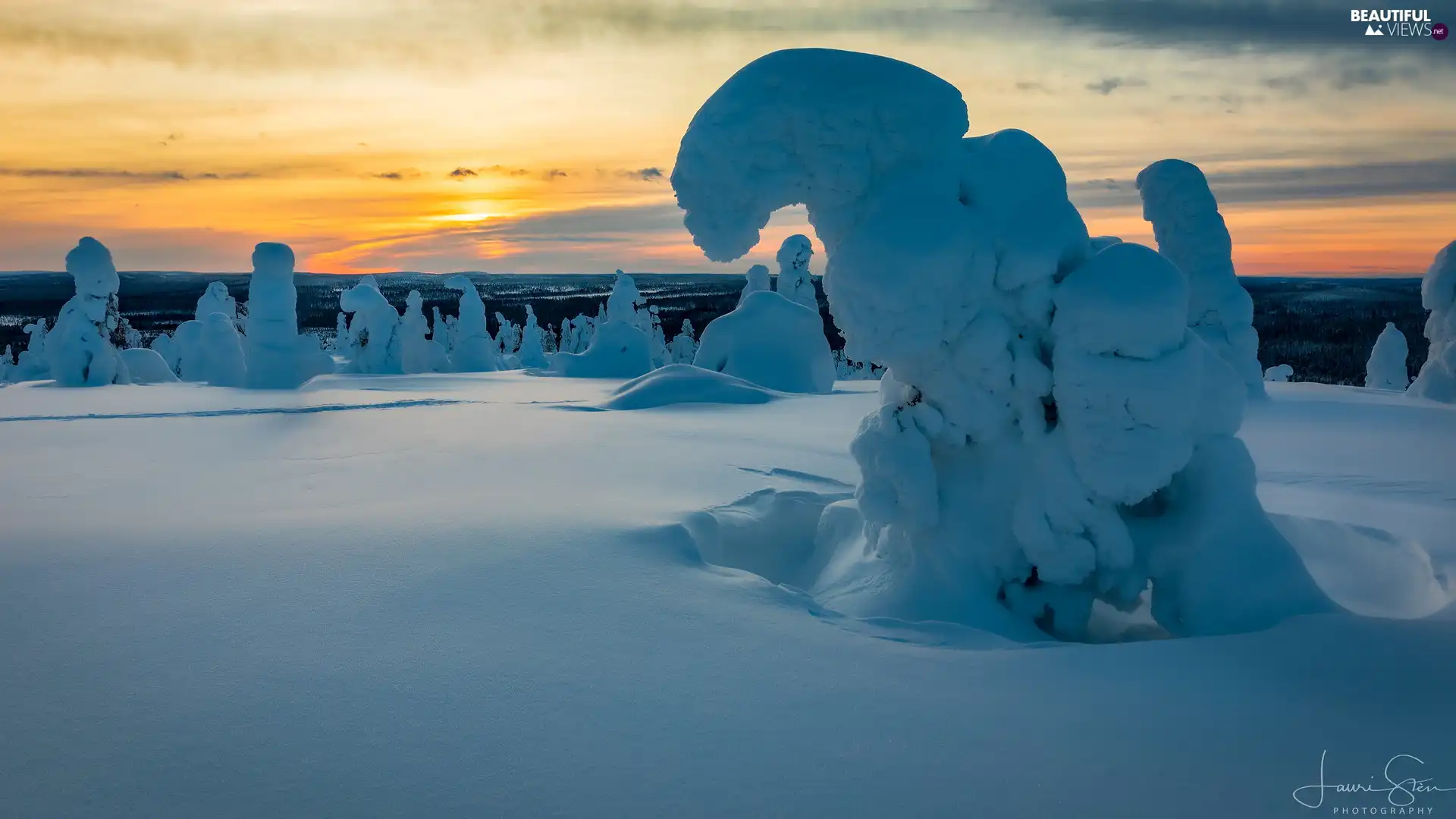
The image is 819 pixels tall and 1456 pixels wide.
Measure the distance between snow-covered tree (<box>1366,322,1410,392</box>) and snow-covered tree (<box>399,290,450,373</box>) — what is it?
31.0 metres

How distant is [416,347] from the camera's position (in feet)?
100

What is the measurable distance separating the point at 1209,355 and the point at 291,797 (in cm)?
524

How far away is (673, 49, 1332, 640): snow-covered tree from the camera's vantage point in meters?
4.80

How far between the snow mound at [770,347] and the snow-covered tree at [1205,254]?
7.78 m

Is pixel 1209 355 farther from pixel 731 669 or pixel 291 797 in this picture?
pixel 291 797

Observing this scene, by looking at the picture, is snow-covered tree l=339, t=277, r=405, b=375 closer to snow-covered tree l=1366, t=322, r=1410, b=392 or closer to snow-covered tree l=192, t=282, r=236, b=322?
snow-covered tree l=192, t=282, r=236, b=322

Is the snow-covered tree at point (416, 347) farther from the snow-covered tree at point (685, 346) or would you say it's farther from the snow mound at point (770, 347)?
the snow-covered tree at point (685, 346)

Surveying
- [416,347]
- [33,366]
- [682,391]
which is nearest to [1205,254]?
[682,391]

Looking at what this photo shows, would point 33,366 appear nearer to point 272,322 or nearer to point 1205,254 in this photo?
point 272,322

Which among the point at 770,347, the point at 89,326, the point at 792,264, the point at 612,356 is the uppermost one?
the point at 792,264

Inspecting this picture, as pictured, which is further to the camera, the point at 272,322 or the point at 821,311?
the point at 821,311

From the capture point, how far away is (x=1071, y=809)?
2.59 m
